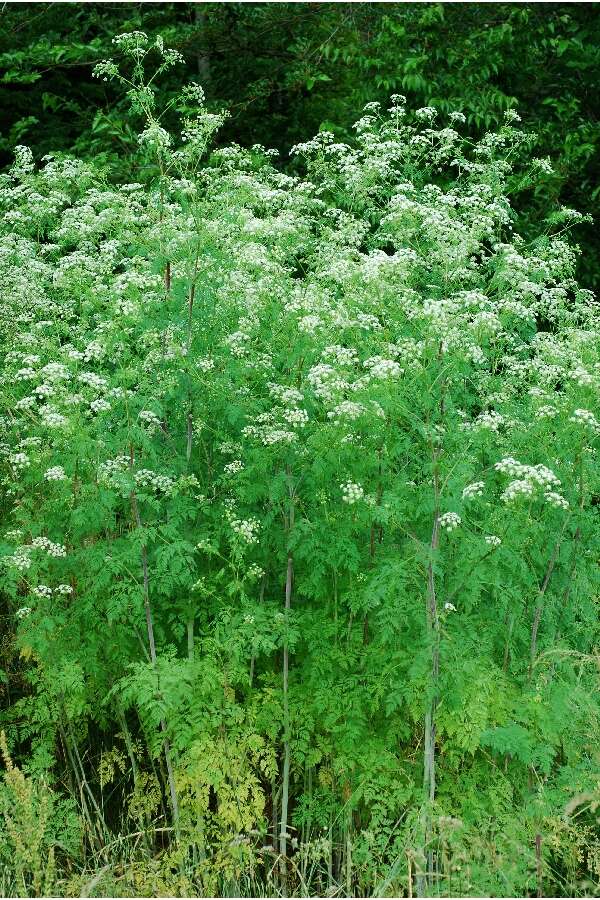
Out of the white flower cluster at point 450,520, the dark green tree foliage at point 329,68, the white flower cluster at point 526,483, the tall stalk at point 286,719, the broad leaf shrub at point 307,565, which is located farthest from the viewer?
the dark green tree foliage at point 329,68

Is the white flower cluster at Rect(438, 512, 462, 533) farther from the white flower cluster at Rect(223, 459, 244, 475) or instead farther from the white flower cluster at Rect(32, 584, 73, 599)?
the white flower cluster at Rect(32, 584, 73, 599)

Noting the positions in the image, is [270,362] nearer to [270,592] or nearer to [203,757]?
[270,592]

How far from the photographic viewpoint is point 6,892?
16.8ft

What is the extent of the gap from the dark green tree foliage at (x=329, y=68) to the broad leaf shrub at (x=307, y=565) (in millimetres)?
→ 5529

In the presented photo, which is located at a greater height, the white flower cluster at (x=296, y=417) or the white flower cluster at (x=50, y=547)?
the white flower cluster at (x=296, y=417)

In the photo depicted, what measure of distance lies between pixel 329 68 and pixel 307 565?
9546 mm

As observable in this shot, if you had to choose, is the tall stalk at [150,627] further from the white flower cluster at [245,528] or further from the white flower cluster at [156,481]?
the white flower cluster at [245,528]

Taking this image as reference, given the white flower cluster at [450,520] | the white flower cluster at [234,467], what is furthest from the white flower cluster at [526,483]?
the white flower cluster at [234,467]

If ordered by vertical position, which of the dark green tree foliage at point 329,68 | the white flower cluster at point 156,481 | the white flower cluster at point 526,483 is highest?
the dark green tree foliage at point 329,68

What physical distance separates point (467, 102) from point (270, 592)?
7.00m

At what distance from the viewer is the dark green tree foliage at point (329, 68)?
11.4 meters

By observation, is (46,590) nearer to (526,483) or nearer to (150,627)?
(150,627)

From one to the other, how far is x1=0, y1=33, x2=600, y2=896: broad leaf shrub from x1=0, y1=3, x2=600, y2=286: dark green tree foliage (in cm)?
553

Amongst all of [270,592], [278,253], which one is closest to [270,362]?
[278,253]
